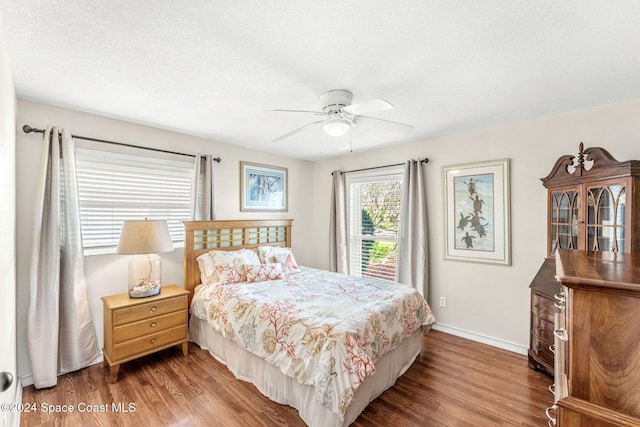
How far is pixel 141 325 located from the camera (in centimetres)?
259

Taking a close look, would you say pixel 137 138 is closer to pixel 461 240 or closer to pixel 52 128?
pixel 52 128

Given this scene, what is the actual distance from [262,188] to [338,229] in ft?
4.43

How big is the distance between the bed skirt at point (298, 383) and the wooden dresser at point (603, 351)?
4.77 ft

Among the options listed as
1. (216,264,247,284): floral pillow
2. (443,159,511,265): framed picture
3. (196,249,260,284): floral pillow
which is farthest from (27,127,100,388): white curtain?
(443,159,511,265): framed picture

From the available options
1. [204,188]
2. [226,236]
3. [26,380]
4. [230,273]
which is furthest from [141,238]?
[26,380]

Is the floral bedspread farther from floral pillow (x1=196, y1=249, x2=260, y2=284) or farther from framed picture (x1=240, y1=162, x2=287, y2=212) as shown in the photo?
framed picture (x1=240, y1=162, x2=287, y2=212)

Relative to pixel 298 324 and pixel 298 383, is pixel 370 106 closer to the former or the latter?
pixel 298 324

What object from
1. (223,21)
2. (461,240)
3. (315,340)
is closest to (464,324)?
(461,240)

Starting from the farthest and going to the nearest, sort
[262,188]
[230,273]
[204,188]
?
1. [262,188]
2. [204,188]
3. [230,273]

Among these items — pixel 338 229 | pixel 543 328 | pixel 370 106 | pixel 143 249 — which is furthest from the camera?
pixel 338 229

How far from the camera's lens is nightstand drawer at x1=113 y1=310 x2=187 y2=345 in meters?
2.47

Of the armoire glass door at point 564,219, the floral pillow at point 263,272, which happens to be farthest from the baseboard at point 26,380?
the armoire glass door at point 564,219

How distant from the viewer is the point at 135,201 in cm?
302

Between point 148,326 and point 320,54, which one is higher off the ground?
point 320,54
